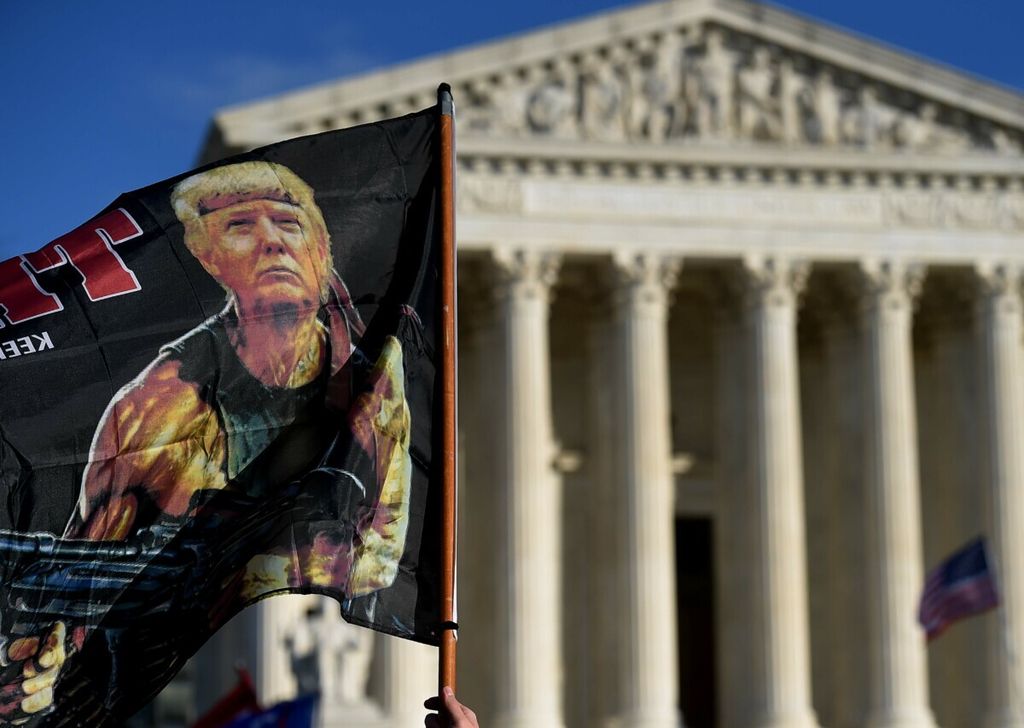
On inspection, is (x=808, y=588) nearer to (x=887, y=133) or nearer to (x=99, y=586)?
(x=887, y=133)

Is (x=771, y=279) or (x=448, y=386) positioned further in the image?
(x=771, y=279)

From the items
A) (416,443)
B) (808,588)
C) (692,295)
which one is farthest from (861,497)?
(416,443)

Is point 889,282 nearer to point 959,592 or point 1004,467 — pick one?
point 1004,467

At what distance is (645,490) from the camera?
46406mm

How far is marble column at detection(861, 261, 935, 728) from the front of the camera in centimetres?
4688

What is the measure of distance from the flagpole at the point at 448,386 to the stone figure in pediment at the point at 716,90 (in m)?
37.3

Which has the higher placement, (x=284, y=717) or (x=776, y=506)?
(x=776, y=506)

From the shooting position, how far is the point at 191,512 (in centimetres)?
1005

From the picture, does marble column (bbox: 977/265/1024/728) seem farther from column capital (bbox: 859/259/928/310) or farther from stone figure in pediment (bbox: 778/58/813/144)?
stone figure in pediment (bbox: 778/58/813/144)

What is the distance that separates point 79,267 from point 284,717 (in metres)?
24.5

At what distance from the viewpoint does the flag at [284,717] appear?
33.2 meters

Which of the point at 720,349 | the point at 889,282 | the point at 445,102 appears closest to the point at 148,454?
the point at 445,102

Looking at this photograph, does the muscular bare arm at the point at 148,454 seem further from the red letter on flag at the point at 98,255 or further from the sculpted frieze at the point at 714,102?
the sculpted frieze at the point at 714,102

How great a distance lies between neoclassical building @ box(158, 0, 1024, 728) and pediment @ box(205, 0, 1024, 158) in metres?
0.06
